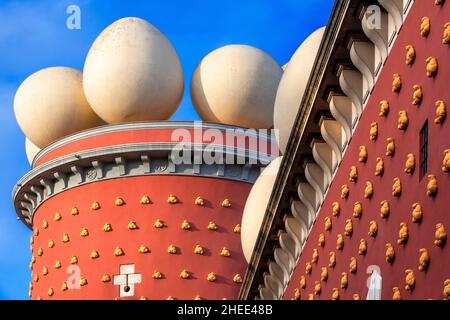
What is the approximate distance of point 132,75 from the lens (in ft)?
128

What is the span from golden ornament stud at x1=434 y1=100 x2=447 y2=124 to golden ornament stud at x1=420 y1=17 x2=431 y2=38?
128 cm

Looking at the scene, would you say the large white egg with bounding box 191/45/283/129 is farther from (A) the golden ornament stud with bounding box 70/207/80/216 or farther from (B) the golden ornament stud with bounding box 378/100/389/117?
(B) the golden ornament stud with bounding box 378/100/389/117

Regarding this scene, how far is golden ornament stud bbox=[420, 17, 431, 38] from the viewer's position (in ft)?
61.1

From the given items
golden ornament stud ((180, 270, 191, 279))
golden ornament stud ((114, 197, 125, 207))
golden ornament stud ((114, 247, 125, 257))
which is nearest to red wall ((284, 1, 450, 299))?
golden ornament stud ((180, 270, 191, 279))

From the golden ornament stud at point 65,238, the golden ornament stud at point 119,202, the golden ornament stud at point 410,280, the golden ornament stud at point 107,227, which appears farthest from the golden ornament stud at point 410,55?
the golden ornament stud at point 65,238

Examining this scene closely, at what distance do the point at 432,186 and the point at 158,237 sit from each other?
69.9 ft

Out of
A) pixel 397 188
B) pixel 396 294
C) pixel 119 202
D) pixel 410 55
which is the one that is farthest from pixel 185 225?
pixel 410 55

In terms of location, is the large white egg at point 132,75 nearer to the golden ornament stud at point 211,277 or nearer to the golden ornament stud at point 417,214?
the golden ornament stud at point 211,277

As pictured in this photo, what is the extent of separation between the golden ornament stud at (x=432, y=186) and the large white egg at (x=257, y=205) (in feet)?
42.7

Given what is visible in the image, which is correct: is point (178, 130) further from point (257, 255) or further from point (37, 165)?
point (257, 255)
